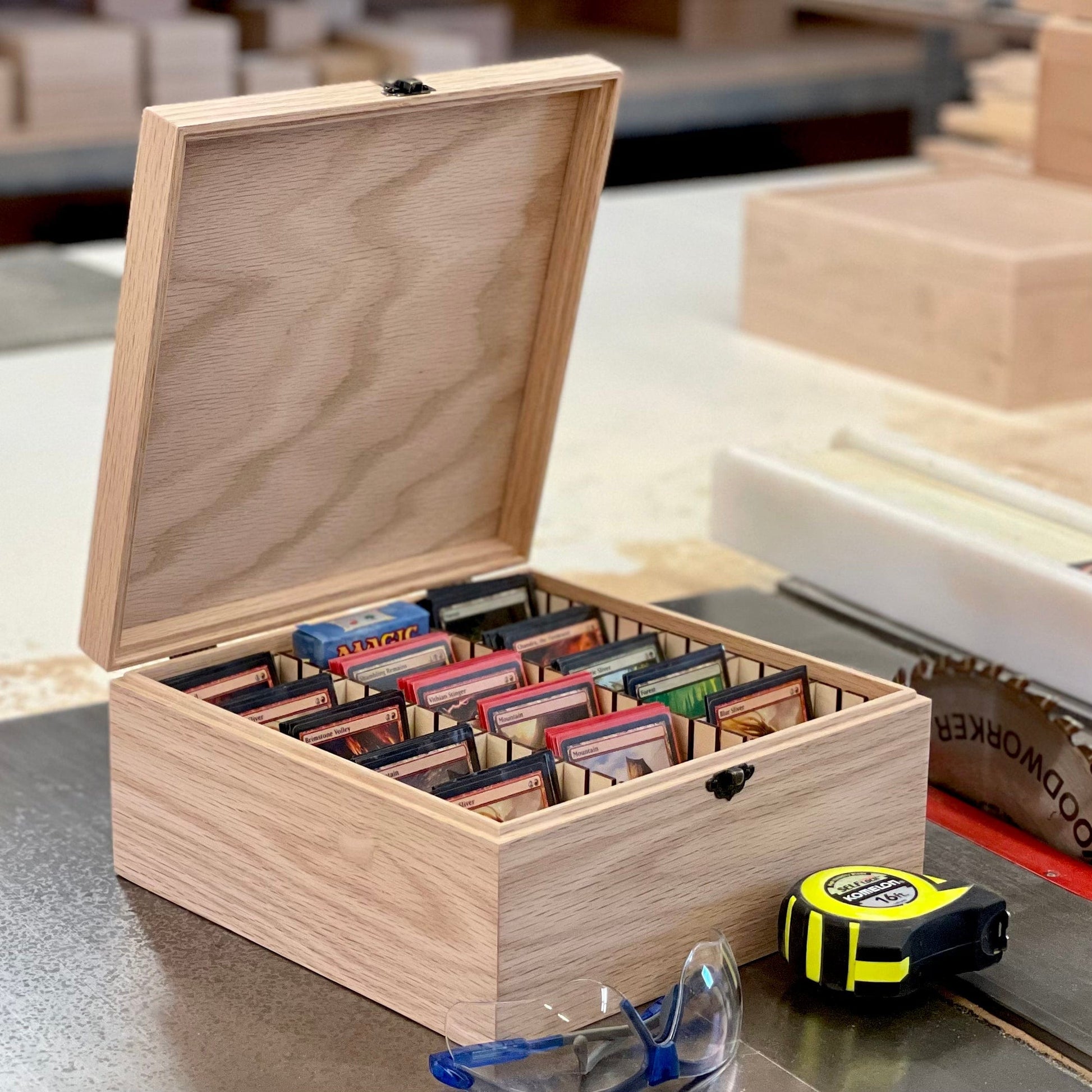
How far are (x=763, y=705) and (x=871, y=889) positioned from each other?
0.52ft

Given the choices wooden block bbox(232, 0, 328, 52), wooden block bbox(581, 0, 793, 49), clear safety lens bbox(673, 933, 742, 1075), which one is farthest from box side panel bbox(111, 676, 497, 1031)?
wooden block bbox(581, 0, 793, 49)

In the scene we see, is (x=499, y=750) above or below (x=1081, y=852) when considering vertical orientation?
above

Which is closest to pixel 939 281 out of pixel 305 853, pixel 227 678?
pixel 227 678

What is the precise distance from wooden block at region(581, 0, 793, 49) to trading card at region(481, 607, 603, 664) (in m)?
4.31

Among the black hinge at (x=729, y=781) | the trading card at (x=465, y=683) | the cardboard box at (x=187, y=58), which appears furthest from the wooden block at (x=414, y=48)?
the black hinge at (x=729, y=781)

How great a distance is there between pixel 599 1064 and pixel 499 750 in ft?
0.74

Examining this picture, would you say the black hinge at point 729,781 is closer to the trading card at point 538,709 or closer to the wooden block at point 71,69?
the trading card at point 538,709

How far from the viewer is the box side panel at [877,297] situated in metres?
2.39

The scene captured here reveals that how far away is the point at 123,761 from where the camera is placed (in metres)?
1.19

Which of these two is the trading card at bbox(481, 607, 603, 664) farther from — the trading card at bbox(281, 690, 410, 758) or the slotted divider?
the trading card at bbox(281, 690, 410, 758)

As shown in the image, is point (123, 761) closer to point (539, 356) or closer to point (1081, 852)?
point (539, 356)

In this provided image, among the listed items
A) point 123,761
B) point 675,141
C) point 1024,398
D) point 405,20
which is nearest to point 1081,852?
point 123,761

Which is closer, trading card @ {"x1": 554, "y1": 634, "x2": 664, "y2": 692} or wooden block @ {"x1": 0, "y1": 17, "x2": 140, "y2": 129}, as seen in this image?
trading card @ {"x1": 554, "y1": 634, "x2": 664, "y2": 692}

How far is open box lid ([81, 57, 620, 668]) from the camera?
1.14 metres
